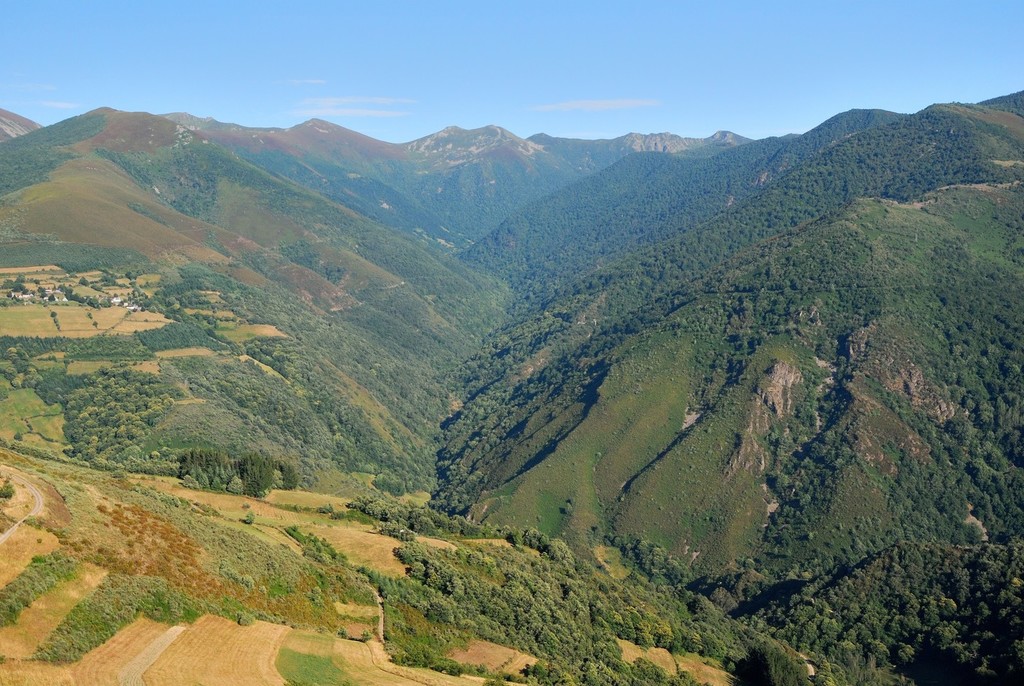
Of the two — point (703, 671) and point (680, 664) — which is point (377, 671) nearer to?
point (680, 664)

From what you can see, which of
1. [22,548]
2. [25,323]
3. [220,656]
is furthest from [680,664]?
[25,323]

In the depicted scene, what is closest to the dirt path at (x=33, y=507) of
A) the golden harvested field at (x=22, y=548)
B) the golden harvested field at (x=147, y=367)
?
the golden harvested field at (x=22, y=548)

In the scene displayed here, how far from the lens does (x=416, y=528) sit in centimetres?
11362

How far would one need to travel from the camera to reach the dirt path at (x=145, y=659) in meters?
49.8

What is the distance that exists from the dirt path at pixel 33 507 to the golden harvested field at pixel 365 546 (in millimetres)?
36340

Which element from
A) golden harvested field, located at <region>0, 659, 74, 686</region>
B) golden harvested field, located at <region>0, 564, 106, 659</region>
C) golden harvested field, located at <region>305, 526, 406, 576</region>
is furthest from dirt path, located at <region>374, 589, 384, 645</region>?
golden harvested field, located at <region>0, 659, 74, 686</region>

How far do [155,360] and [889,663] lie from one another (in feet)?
590

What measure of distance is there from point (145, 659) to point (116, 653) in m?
2.00

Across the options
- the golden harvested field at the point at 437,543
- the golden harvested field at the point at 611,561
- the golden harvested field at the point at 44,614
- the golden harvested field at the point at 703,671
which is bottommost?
the golden harvested field at the point at 611,561

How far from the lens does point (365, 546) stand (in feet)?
307

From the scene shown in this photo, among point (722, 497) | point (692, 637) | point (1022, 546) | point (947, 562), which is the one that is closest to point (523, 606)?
point (692, 637)

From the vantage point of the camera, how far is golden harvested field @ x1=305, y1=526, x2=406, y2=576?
89.1m

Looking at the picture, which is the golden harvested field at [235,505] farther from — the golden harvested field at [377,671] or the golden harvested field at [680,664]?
the golden harvested field at [680,664]

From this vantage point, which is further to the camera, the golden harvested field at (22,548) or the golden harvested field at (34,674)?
the golden harvested field at (22,548)
